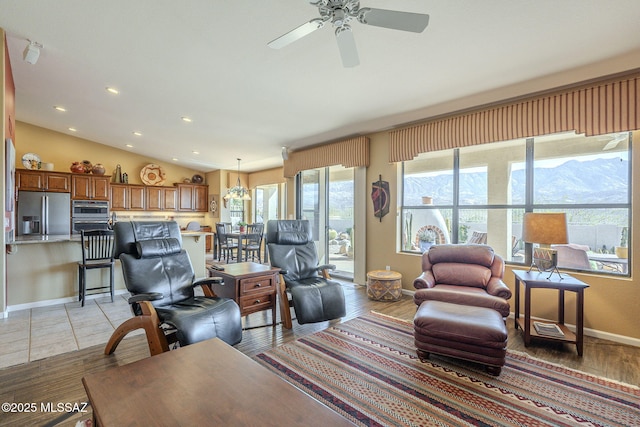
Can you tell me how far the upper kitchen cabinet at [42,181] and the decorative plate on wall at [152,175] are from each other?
1.82m

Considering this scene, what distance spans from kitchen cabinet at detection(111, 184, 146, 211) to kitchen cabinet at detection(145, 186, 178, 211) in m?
0.15

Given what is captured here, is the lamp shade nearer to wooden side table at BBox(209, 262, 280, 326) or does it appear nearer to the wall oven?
wooden side table at BBox(209, 262, 280, 326)

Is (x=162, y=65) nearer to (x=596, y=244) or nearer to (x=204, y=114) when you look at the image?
(x=204, y=114)

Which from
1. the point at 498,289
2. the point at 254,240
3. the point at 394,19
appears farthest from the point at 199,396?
the point at 254,240

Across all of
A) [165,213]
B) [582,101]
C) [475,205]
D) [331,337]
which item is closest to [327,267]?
[331,337]

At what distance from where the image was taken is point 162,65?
3.36 meters

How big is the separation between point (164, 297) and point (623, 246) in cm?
460

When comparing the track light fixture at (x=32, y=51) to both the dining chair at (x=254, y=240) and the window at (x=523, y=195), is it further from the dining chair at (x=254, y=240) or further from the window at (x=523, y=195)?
the window at (x=523, y=195)

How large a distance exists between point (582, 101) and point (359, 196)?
3007 millimetres

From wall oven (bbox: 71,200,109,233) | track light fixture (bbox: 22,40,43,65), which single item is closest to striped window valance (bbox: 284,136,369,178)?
Result: track light fixture (bbox: 22,40,43,65)

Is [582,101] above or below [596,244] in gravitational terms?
above

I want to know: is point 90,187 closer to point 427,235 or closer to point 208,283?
point 208,283

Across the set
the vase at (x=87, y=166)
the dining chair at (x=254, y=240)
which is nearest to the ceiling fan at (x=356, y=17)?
the dining chair at (x=254, y=240)

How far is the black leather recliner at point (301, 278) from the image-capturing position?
3.01m
